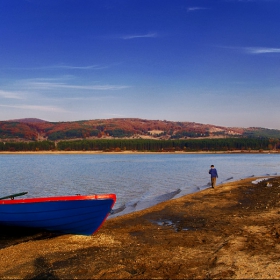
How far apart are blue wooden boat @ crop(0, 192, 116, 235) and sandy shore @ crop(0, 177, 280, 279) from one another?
0.41m

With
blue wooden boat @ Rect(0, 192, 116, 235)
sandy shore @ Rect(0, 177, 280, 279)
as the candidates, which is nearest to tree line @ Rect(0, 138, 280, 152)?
sandy shore @ Rect(0, 177, 280, 279)

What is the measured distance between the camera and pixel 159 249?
870cm

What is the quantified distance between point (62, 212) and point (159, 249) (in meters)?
3.30

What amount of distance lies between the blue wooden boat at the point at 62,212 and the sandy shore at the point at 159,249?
409 millimetres

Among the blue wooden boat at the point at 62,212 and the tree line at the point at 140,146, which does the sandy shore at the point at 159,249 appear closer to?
the blue wooden boat at the point at 62,212

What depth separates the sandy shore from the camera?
22.9 ft

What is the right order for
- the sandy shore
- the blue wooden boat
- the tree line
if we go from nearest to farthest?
the sandy shore
the blue wooden boat
the tree line

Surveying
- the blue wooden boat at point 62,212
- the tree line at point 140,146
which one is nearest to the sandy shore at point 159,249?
the blue wooden boat at point 62,212

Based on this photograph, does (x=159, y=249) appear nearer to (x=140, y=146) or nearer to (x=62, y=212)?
(x=62, y=212)

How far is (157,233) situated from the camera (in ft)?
35.3

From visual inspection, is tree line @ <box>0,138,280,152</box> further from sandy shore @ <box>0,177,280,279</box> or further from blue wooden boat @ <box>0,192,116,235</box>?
blue wooden boat @ <box>0,192,116,235</box>

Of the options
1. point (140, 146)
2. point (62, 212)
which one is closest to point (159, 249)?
point (62, 212)

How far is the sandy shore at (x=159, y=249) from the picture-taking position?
6.98 meters

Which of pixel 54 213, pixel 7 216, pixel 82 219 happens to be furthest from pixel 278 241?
pixel 7 216
